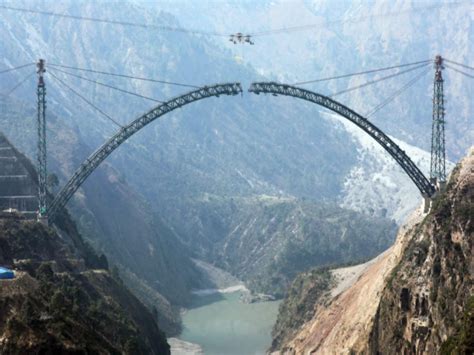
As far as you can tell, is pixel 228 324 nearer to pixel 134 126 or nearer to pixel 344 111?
pixel 134 126

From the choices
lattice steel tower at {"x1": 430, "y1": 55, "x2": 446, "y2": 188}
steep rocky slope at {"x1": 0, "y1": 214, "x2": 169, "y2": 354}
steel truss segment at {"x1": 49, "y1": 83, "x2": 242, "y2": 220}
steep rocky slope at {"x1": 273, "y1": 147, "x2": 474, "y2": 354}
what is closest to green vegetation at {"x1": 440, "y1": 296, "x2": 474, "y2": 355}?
steep rocky slope at {"x1": 273, "y1": 147, "x2": 474, "y2": 354}

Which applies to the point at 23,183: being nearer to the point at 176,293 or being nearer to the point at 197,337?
the point at 197,337

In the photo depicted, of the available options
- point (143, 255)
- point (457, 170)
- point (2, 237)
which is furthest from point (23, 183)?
point (143, 255)

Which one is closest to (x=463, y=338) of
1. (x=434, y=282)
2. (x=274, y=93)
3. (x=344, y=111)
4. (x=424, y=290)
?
(x=434, y=282)

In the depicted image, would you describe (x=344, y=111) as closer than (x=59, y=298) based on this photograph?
No

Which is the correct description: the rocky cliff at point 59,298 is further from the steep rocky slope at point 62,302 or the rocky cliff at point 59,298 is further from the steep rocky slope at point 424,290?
the steep rocky slope at point 424,290

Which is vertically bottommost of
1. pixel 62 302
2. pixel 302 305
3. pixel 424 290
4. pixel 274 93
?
pixel 302 305

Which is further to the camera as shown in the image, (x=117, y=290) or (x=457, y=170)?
(x=117, y=290)
